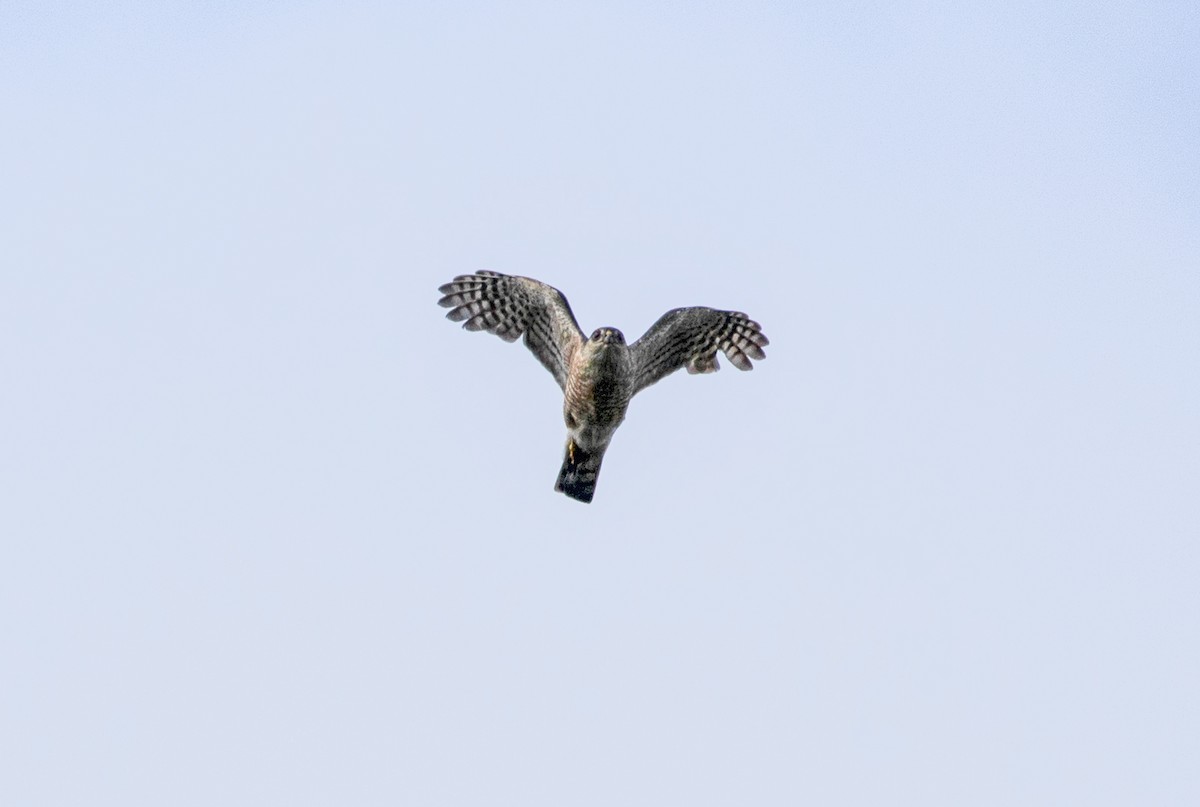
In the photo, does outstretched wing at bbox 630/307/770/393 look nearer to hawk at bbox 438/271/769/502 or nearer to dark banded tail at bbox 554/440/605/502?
hawk at bbox 438/271/769/502

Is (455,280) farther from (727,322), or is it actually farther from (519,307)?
(727,322)

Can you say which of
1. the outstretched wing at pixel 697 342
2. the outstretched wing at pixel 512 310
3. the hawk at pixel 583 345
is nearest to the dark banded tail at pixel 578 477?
the hawk at pixel 583 345

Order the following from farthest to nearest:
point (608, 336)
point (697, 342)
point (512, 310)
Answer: point (697, 342)
point (512, 310)
point (608, 336)

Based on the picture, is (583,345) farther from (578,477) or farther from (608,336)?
(578,477)

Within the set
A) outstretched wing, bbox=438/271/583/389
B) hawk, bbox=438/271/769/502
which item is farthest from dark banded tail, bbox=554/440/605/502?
outstretched wing, bbox=438/271/583/389

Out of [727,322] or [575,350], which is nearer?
[575,350]

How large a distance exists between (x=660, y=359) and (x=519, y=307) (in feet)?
5.26

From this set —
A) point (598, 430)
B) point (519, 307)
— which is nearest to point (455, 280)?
point (519, 307)

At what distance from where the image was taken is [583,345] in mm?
16953

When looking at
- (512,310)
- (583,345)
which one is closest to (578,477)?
(583,345)

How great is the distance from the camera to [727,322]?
1830 centimetres

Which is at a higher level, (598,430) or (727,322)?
(727,322)

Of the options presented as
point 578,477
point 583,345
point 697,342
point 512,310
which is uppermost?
point 697,342

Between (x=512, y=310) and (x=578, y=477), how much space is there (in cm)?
192
